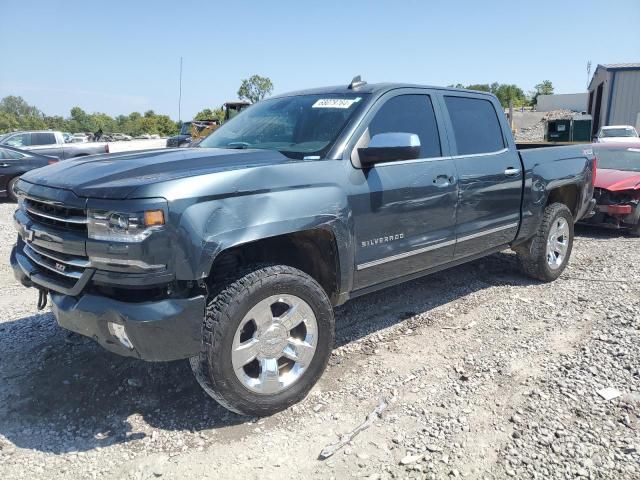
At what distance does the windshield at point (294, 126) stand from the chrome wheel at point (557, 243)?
293 centimetres

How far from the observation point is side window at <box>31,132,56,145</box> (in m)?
16.8

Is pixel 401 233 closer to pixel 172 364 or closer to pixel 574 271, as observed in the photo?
pixel 172 364

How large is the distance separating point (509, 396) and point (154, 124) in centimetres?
6539

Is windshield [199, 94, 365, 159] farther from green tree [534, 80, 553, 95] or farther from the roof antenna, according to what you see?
green tree [534, 80, 553, 95]

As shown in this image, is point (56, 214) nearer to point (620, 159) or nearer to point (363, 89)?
point (363, 89)

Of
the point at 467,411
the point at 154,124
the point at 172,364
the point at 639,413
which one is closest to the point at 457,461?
the point at 467,411

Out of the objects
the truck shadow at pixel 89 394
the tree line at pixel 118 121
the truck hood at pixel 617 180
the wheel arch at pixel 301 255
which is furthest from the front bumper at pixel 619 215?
the tree line at pixel 118 121

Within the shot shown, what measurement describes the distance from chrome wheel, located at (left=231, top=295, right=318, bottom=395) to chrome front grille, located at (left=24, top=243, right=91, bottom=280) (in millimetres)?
891

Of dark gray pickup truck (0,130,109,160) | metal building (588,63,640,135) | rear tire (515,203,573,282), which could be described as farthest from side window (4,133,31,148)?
metal building (588,63,640,135)

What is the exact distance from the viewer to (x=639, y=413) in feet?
10.1

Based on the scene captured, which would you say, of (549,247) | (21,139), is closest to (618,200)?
(549,247)

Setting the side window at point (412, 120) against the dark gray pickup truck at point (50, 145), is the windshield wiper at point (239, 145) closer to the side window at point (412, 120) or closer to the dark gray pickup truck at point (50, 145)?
the side window at point (412, 120)

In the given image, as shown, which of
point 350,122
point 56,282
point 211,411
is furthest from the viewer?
point 350,122

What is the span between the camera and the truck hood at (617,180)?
26.5ft
